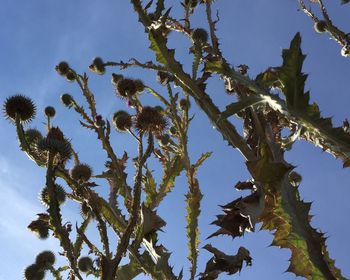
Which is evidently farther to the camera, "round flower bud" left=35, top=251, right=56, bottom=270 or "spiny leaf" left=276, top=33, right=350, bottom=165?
"round flower bud" left=35, top=251, right=56, bottom=270

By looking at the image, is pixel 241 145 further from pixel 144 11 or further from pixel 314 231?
pixel 144 11

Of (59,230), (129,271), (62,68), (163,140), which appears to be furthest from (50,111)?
(59,230)

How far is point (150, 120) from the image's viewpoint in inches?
198

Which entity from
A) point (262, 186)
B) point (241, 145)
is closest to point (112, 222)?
point (241, 145)

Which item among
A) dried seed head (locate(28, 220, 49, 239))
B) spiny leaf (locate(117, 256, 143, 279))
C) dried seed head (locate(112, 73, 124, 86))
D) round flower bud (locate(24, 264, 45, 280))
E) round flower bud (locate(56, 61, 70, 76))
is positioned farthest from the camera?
round flower bud (locate(56, 61, 70, 76))

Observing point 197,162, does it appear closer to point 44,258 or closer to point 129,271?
point 129,271

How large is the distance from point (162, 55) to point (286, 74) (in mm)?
925

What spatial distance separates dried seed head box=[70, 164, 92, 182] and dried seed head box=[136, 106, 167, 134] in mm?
905

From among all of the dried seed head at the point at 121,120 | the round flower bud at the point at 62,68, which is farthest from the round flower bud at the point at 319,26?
the round flower bud at the point at 62,68

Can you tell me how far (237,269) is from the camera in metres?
2.87

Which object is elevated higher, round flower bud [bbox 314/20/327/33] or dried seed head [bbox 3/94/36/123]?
round flower bud [bbox 314/20/327/33]

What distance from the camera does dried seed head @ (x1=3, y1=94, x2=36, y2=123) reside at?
5.13 m

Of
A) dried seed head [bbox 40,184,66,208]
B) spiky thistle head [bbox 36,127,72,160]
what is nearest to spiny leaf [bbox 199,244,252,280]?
spiky thistle head [bbox 36,127,72,160]

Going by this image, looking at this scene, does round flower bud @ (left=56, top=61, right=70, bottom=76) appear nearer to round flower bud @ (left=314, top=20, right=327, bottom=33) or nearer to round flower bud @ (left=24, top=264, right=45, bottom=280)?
round flower bud @ (left=24, top=264, right=45, bottom=280)
